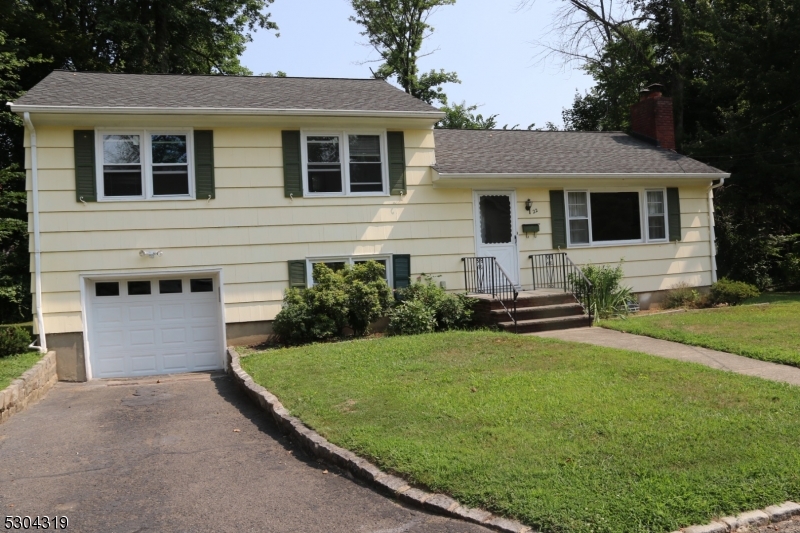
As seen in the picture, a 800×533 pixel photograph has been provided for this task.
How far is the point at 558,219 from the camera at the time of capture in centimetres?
1464

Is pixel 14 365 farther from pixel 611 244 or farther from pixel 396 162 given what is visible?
pixel 611 244

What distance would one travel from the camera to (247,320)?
12.6m

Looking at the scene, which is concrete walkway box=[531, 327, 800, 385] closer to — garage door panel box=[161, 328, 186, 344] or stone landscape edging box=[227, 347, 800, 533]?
stone landscape edging box=[227, 347, 800, 533]

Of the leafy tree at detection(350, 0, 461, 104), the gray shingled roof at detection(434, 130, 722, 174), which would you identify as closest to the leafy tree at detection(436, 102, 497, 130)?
the leafy tree at detection(350, 0, 461, 104)

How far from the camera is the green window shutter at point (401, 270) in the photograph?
13.3 metres

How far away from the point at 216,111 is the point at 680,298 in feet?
36.9

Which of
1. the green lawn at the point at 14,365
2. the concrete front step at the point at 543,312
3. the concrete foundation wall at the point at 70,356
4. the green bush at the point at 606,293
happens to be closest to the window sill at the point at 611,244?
the green bush at the point at 606,293

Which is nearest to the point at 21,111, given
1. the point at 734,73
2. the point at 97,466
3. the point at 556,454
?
the point at 97,466

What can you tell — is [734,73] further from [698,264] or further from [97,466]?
[97,466]

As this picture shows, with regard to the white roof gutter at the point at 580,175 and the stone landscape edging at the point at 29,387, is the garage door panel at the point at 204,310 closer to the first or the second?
the stone landscape edging at the point at 29,387

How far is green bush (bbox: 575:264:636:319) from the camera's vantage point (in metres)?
13.5

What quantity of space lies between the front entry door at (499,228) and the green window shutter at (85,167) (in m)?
7.65

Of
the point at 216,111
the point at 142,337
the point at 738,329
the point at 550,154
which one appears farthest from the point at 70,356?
the point at 738,329

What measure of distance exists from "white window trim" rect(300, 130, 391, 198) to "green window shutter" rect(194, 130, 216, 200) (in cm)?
176
